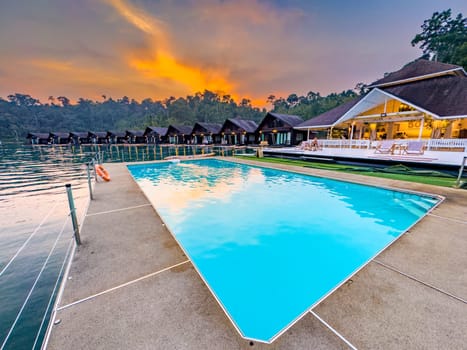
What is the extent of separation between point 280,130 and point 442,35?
1406 inches

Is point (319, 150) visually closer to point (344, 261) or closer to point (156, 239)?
point (344, 261)

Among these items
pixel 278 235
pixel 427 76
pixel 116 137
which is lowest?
pixel 278 235

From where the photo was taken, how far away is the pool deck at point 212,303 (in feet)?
5.25

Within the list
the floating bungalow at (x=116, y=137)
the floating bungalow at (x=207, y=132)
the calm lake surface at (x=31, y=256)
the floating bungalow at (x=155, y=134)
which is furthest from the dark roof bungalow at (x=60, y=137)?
the calm lake surface at (x=31, y=256)

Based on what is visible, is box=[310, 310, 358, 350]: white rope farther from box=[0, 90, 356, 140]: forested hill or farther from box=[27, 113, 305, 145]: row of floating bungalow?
box=[0, 90, 356, 140]: forested hill

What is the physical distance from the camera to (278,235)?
4512 millimetres

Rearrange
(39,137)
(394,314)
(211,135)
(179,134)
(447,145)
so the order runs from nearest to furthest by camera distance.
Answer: (394,314), (447,145), (211,135), (179,134), (39,137)

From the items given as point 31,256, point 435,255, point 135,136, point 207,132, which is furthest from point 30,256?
point 135,136

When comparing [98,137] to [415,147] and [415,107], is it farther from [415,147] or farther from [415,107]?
[415,147]

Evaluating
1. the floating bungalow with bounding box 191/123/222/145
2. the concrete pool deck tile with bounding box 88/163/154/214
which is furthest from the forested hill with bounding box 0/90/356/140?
the concrete pool deck tile with bounding box 88/163/154/214

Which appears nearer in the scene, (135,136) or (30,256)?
(30,256)

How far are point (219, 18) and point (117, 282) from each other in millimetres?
23000

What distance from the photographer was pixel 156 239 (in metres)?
3.37

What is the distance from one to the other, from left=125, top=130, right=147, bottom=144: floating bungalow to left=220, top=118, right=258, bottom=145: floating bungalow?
1060 inches
